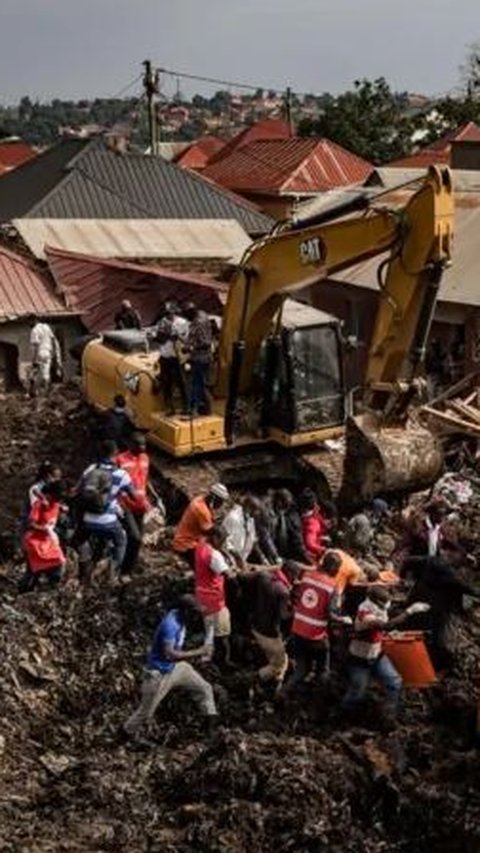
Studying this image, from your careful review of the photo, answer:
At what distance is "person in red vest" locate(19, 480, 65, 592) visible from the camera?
11656 millimetres

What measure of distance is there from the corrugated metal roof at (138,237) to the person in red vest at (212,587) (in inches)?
580

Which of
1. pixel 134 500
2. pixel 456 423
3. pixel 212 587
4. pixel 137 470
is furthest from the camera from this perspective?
pixel 456 423

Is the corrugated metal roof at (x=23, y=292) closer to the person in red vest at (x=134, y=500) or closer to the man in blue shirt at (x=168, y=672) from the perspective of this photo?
the person in red vest at (x=134, y=500)

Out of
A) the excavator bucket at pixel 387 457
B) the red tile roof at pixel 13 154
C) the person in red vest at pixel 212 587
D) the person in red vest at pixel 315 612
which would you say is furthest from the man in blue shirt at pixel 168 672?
the red tile roof at pixel 13 154

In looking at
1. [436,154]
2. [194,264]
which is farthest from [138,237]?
[436,154]

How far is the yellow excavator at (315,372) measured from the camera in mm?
Answer: 13008

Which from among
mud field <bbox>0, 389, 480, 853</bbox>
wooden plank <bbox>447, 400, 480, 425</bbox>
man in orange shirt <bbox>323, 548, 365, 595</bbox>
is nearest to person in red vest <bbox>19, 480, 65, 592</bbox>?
mud field <bbox>0, 389, 480, 853</bbox>

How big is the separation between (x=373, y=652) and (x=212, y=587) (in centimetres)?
156

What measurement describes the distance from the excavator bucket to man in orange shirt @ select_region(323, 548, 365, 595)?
2.95 metres

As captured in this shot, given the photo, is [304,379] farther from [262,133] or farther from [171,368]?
[262,133]

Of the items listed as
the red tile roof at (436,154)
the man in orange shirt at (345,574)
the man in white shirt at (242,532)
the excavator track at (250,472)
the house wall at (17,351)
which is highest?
the red tile roof at (436,154)

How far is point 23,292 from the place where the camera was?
2317 cm

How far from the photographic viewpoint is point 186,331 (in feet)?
48.9

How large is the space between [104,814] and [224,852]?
992mm
